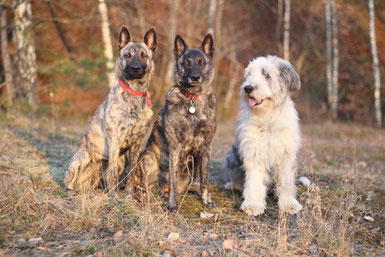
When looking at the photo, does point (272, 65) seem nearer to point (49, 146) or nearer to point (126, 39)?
point (126, 39)

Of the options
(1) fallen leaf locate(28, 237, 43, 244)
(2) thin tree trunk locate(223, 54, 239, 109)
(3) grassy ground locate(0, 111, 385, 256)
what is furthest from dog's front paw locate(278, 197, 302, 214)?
(2) thin tree trunk locate(223, 54, 239, 109)

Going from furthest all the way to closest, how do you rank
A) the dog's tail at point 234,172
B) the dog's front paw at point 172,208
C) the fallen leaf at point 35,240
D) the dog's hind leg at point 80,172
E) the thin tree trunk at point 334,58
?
the thin tree trunk at point 334,58 → the dog's tail at point 234,172 → the dog's hind leg at point 80,172 → the dog's front paw at point 172,208 → the fallen leaf at point 35,240

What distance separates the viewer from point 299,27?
57.1 feet

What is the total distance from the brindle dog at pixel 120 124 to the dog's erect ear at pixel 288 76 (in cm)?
163

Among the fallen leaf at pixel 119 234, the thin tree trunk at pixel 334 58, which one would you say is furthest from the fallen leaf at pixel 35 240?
the thin tree trunk at pixel 334 58

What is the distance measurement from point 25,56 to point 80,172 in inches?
252

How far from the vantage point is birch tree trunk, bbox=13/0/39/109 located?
9.06m

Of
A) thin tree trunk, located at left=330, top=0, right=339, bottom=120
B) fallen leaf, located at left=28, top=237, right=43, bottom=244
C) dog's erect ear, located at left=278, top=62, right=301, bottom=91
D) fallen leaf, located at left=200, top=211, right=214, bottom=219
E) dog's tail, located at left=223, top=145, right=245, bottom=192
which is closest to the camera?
fallen leaf, located at left=28, top=237, right=43, bottom=244

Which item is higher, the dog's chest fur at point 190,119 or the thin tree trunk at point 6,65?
the thin tree trunk at point 6,65

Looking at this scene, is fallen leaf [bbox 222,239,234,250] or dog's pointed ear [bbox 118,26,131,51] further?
dog's pointed ear [bbox 118,26,131,51]

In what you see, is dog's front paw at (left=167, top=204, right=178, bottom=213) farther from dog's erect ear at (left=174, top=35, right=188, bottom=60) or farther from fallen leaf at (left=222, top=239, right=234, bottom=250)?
dog's erect ear at (left=174, top=35, right=188, bottom=60)

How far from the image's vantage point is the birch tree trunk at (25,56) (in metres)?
9.06

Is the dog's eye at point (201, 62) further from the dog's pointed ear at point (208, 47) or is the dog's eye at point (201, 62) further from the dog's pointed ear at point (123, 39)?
the dog's pointed ear at point (123, 39)

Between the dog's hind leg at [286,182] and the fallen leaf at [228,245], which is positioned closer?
the fallen leaf at [228,245]
